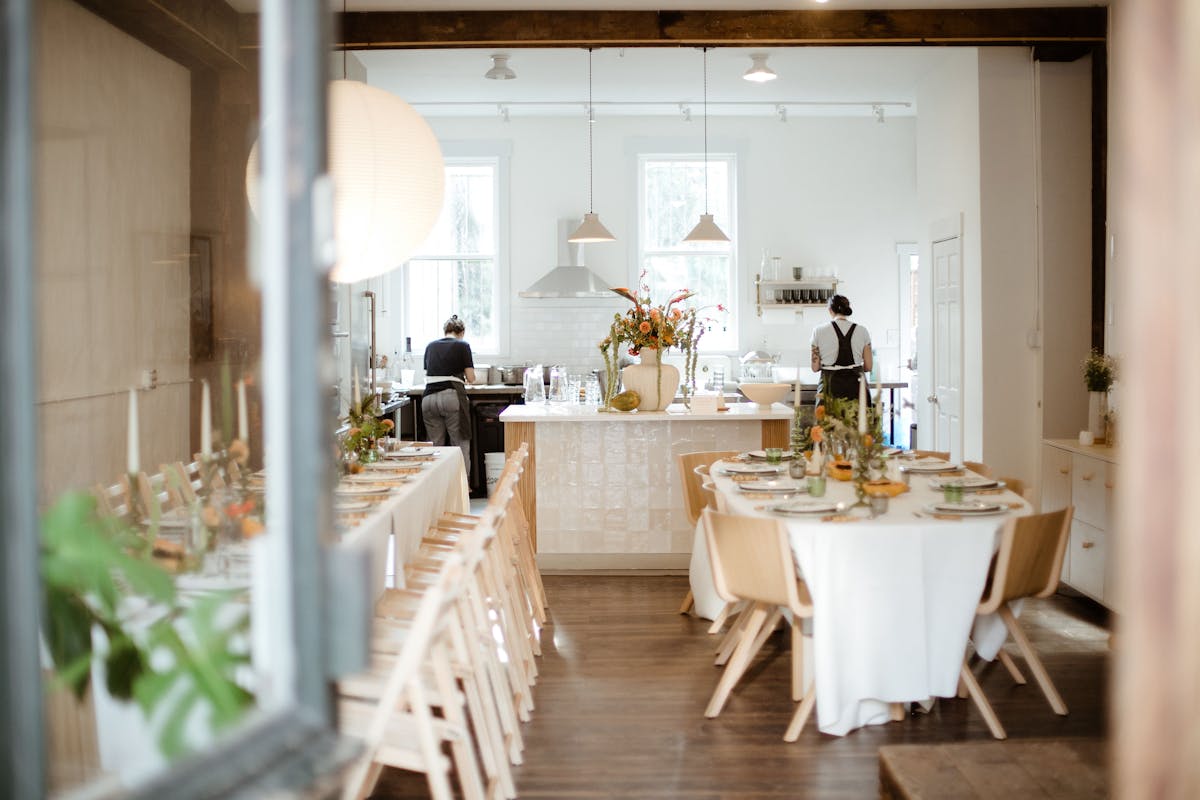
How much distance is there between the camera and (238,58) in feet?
23.6

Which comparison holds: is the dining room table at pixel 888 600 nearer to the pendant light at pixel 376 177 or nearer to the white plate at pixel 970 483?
the white plate at pixel 970 483

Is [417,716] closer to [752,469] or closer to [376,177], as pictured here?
[376,177]

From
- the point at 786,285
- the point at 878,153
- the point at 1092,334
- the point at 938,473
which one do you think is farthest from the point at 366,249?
the point at 878,153

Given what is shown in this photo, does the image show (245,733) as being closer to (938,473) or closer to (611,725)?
(611,725)

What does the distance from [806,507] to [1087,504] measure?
2398 millimetres

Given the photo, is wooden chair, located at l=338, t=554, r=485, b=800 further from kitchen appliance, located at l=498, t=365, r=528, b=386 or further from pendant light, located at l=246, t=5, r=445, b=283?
kitchen appliance, located at l=498, t=365, r=528, b=386

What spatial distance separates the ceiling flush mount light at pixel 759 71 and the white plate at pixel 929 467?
3.76 meters

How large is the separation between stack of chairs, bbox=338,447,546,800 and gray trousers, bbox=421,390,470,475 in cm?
404

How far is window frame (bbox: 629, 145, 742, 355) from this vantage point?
440 inches

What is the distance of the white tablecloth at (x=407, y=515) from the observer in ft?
12.9

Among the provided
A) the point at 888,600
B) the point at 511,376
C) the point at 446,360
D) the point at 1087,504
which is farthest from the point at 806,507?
the point at 511,376

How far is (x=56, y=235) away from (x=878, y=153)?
26.9 feet

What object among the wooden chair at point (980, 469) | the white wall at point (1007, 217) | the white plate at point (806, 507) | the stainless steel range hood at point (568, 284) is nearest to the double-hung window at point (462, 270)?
the stainless steel range hood at point (568, 284)

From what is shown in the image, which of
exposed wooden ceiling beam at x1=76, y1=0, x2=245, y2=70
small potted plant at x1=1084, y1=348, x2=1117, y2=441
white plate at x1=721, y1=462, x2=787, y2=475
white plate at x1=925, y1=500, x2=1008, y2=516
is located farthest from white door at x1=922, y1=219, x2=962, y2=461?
exposed wooden ceiling beam at x1=76, y1=0, x2=245, y2=70
